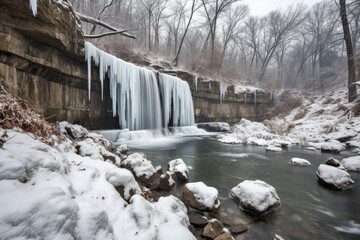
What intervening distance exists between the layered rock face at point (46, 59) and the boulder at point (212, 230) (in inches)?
159

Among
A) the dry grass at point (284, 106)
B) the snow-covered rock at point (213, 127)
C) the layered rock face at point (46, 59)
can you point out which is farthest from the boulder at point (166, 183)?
the dry grass at point (284, 106)

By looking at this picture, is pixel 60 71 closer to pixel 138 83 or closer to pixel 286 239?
pixel 138 83

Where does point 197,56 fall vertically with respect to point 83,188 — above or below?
above

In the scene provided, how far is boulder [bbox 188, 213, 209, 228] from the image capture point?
2436 mm

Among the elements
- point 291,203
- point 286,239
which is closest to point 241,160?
point 291,203

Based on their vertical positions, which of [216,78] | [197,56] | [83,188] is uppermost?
[197,56]

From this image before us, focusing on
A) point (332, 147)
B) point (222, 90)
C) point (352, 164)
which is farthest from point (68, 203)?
point (222, 90)

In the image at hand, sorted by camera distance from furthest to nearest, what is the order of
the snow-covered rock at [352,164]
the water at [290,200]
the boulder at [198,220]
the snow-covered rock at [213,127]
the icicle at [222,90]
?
the icicle at [222,90] → the snow-covered rock at [213,127] → the snow-covered rock at [352,164] → the water at [290,200] → the boulder at [198,220]

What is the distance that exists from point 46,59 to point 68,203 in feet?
18.4

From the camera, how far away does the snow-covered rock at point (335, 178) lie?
12.8 feet

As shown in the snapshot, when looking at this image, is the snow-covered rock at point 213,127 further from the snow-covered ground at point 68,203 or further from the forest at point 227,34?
the snow-covered ground at point 68,203

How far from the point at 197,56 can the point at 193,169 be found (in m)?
14.8

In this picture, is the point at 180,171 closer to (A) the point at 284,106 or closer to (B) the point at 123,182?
(B) the point at 123,182

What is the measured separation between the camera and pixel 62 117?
628 cm
